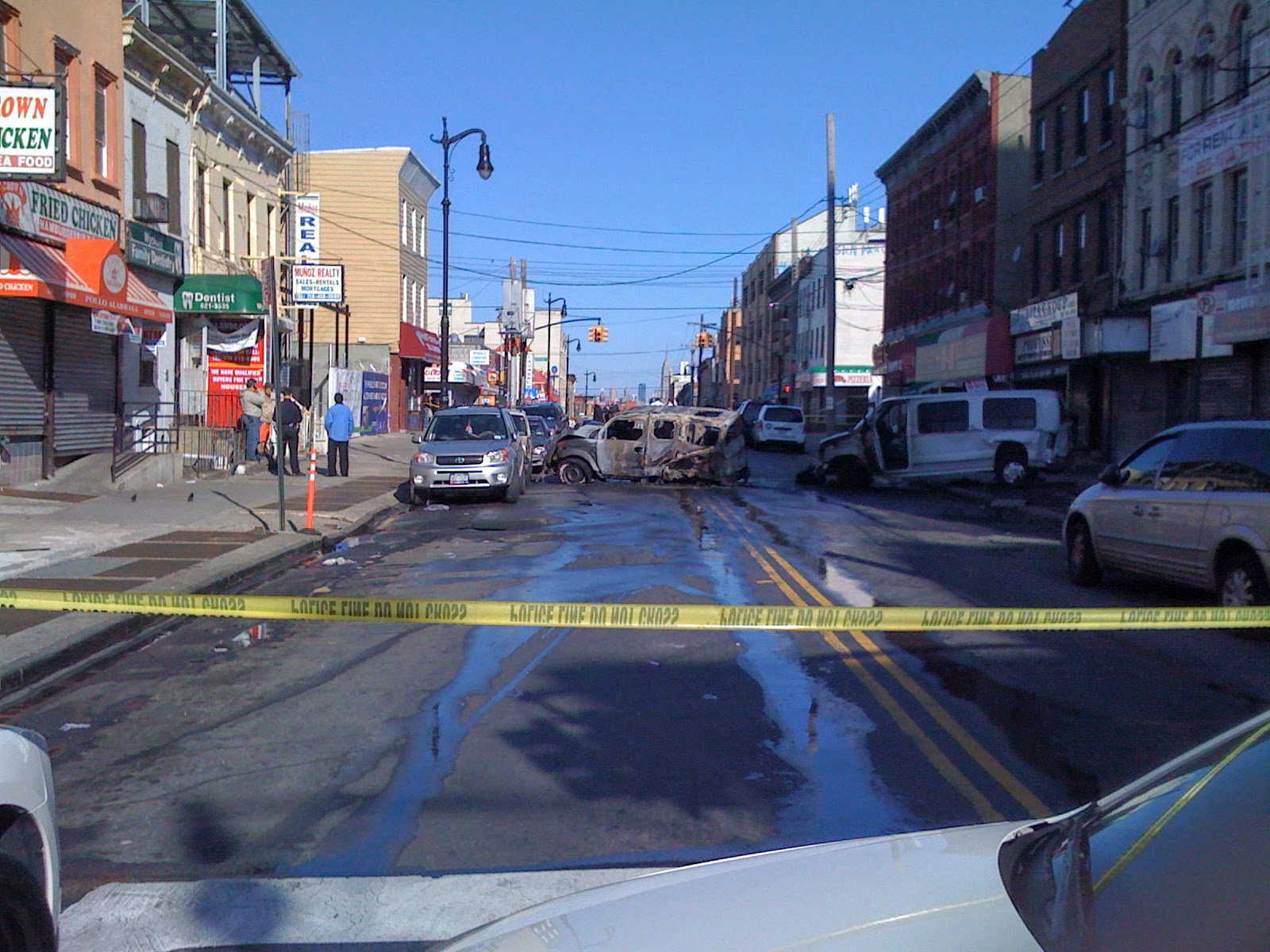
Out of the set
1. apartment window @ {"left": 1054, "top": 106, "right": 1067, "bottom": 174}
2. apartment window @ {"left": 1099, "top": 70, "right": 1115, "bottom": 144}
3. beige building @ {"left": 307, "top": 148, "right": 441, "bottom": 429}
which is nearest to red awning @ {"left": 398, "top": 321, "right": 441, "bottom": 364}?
beige building @ {"left": 307, "top": 148, "right": 441, "bottom": 429}

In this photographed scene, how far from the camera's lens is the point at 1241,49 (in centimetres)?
2558

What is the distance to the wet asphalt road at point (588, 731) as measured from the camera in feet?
18.0

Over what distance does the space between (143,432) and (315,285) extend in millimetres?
6049

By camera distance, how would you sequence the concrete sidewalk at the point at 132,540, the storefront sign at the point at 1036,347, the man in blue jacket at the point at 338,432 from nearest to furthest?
1. the concrete sidewalk at the point at 132,540
2. the man in blue jacket at the point at 338,432
3. the storefront sign at the point at 1036,347

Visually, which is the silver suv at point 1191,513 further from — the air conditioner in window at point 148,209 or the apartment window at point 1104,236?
the apartment window at point 1104,236

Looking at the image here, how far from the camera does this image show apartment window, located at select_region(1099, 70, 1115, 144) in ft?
106

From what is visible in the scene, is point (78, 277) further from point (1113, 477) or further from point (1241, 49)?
point (1241, 49)

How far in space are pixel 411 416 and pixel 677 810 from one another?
160 ft

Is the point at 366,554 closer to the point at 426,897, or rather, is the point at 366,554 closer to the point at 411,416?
the point at 426,897

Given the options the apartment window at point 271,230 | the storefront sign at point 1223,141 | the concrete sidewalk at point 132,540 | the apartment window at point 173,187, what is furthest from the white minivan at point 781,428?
the apartment window at point 173,187

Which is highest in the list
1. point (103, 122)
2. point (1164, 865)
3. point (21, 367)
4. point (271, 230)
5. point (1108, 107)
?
point (1108, 107)

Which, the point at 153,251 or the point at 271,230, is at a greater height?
the point at 271,230

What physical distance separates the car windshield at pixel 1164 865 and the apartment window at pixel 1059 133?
36281 millimetres

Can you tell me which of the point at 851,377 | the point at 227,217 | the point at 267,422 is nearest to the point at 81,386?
the point at 267,422
